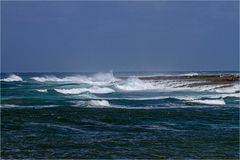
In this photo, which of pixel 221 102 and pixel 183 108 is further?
pixel 221 102

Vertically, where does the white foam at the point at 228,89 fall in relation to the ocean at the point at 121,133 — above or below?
above

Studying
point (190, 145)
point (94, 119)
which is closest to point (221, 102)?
point (94, 119)

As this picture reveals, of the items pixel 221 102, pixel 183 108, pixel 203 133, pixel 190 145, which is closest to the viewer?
pixel 190 145

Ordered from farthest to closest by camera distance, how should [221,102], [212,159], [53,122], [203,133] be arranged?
[221,102] → [53,122] → [203,133] → [212,159]

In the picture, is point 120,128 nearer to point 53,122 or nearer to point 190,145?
point 53,122

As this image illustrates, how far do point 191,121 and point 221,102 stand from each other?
943 cm

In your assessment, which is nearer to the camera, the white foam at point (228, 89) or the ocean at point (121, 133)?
the ocean at point (121, 133)

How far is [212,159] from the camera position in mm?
12852

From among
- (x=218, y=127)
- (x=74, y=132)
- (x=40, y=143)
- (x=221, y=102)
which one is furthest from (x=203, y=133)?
(x=221, y=102)

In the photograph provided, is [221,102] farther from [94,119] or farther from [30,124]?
[30,124]

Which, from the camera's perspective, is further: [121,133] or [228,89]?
[228,89]

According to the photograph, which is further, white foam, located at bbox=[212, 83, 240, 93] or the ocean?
white foam, located at bbox=[212, 83, 240, 93]

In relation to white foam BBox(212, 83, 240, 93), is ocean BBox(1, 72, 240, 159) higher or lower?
lower

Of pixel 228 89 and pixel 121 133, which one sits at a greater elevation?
pixel 228 89
